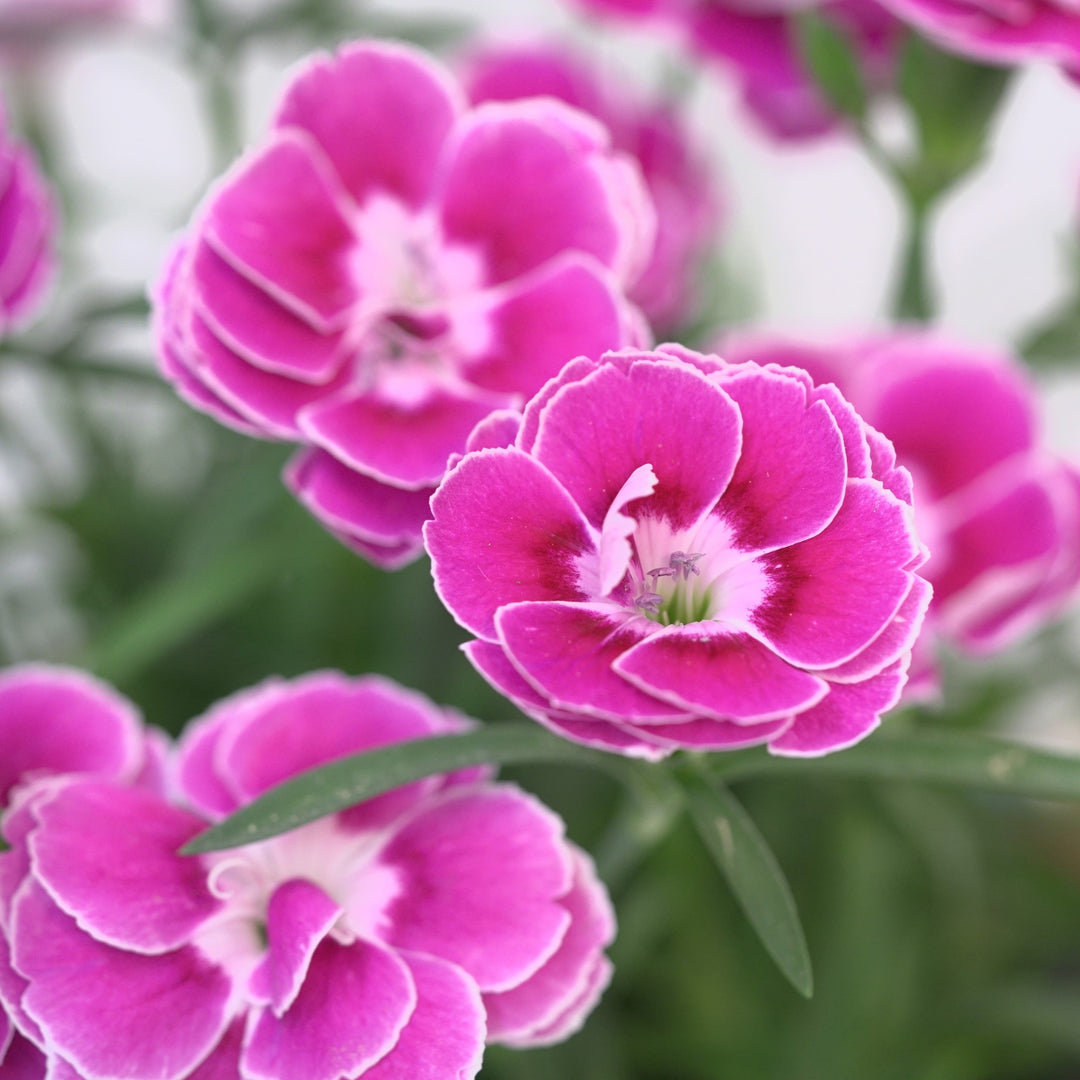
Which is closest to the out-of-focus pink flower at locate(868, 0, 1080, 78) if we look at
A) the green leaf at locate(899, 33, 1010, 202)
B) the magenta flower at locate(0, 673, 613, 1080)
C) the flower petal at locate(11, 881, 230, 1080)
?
the green leaf at locate(899, 33, 1010, 202)

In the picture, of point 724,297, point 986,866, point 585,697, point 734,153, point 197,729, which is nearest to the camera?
point 585,697

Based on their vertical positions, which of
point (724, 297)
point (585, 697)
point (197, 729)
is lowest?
point (724, 297)

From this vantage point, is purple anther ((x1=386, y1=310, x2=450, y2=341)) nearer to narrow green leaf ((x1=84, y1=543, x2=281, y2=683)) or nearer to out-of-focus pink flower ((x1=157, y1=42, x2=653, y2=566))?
out-of-focus pink flower ((x1=157, y1=42, x2=653, y2=566))

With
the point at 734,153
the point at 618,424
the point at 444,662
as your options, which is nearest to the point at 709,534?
the point at 618,424

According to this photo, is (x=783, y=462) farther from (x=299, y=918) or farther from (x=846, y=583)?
(x=299, y=918)

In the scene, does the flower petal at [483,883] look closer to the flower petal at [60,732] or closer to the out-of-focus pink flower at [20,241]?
the flower petal at [60,732]

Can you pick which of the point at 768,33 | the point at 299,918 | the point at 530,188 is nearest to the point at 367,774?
the point at 299,918

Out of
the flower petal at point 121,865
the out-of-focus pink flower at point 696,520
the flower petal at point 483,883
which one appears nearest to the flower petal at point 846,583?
the out-of-focus pink flower at point 696,520

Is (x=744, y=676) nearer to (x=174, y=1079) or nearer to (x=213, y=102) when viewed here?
(x=174, y=1079)
